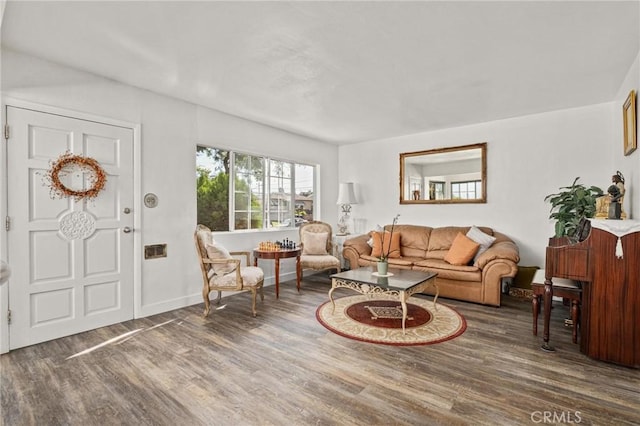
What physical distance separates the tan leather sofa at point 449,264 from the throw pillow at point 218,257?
217 cm

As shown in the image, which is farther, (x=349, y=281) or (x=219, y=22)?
(x=349, y=281)

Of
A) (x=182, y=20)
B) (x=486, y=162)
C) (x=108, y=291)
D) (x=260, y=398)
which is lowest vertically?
(x=260, y=398)

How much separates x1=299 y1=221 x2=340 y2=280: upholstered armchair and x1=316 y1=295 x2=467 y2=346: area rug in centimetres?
87

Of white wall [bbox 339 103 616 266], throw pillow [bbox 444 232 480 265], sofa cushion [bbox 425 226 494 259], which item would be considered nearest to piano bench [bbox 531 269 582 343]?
throw pillow [bbox 444 232 480 265]

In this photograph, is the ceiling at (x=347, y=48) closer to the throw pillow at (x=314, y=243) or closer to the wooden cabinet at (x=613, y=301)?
the wooden cabinet at (x=613, y=301)

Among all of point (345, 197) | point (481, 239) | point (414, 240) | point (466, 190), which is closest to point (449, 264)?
point (481, 239)

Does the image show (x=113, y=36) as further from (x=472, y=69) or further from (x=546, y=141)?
(x=546, y=141)

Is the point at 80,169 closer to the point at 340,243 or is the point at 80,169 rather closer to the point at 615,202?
the point at 340,243

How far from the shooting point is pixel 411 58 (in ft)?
9.15

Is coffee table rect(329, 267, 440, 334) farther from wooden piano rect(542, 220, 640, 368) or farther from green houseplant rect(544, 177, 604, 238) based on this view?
green houseplant rect(544, 177, 604, 238)

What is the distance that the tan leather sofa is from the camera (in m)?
3.83

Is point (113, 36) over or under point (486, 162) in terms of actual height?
over

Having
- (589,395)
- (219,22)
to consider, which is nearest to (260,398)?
(589,395)

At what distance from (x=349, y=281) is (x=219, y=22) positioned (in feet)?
8.56
